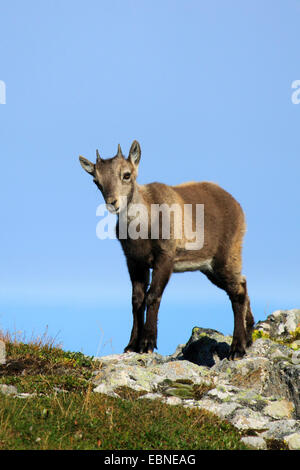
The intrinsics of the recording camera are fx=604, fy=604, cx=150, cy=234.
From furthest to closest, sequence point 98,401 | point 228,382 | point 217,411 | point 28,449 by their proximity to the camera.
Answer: point 228,382 < point 217,411 < point 98,401 < point 28,449

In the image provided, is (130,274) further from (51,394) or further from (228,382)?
(51,394)

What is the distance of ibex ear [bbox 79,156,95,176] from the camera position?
540 inches

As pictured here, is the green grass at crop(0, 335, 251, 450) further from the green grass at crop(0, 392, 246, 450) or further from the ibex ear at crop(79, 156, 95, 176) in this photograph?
the ibex ear at crop(79, 156, 95, 176)

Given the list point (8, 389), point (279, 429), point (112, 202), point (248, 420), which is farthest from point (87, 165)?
point (279, 429)

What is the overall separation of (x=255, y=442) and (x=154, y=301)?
442 centimetres

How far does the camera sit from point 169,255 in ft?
44.7

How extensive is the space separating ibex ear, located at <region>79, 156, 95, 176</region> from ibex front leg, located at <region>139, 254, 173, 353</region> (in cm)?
252

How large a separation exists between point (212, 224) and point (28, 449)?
8388 mm

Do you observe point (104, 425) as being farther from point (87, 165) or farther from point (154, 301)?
point (87, 165)

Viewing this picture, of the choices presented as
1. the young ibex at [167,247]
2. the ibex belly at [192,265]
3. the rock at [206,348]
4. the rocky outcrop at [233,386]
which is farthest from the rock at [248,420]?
the rock at [206,348]

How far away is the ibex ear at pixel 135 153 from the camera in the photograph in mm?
13797

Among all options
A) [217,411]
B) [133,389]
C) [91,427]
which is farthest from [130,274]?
[91,427]

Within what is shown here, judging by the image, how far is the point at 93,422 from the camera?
897cm

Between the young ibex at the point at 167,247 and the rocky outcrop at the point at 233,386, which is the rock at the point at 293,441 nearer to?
the rocky outcrop at the point at 233,386
